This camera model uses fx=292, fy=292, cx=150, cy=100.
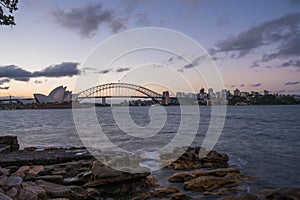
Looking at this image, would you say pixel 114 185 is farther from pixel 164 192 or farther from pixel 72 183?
pixel 164 192

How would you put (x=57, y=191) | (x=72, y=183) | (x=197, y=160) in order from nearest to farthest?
(x=57, y=191) → (x=72, y=183) → (x=197, y=160)

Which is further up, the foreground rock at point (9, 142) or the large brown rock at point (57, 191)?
the foreground rock at point (9, 142)

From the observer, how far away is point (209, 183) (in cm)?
1089

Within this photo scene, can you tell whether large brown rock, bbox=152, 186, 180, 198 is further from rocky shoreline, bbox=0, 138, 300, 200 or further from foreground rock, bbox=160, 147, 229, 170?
foreground rock, bbox=160, 147, 229, 170

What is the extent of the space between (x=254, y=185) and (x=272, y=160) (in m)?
7.14

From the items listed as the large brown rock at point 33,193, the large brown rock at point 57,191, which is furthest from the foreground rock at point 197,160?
the large brown rock at point 33,193

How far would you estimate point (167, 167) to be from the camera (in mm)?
14789

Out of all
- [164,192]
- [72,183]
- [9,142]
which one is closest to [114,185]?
[72,183]

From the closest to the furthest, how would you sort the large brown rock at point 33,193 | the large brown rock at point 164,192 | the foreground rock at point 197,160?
the large brown rock at point 33,193 → the large brown rock at point 164,192 → the foreground rock at point 197,160

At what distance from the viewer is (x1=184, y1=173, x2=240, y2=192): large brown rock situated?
1066 cm

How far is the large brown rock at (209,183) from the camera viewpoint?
420 inches

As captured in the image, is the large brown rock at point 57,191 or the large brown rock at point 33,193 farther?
the large brown rock at point 57,191

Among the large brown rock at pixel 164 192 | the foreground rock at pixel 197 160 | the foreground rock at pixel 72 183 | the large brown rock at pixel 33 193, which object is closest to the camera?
the large brown rock at pixel 33 193

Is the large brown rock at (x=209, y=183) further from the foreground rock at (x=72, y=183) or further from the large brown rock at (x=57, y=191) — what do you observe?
the large brown rock at (x=57, y=191)
